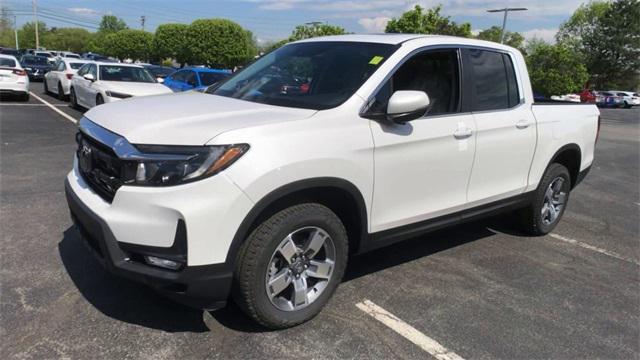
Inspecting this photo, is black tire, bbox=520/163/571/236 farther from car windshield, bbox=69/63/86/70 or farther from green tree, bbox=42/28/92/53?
green tree, bbox=42/28/92/53

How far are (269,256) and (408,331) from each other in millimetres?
1092

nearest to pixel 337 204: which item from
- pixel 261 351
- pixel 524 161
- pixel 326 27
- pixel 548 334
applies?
pixel 261 351

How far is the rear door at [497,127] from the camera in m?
4.09

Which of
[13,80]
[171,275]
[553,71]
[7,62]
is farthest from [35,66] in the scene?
[553,71]

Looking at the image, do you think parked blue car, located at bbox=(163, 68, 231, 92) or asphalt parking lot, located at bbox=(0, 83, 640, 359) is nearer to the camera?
asphalt parking lot, located at bbox=(0, 83, 640, 359)

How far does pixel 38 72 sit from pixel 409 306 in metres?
27.7

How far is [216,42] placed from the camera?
49219 mm

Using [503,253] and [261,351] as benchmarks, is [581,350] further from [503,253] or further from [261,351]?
[261,351]

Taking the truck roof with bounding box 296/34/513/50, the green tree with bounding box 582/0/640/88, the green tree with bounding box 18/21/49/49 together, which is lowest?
the green tree with bounding box 18/21/49/49

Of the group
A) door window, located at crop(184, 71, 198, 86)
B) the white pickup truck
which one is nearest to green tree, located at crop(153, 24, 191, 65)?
door window, located at crop(184, 71, 198, 86)

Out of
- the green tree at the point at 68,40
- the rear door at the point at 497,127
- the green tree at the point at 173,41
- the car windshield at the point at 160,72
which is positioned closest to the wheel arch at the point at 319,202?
the rear door at the point at 497,127

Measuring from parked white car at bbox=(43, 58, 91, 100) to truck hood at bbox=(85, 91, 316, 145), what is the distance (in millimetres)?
13635

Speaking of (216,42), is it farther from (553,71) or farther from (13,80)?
(13,80)

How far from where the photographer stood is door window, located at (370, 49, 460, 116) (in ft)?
12.0
